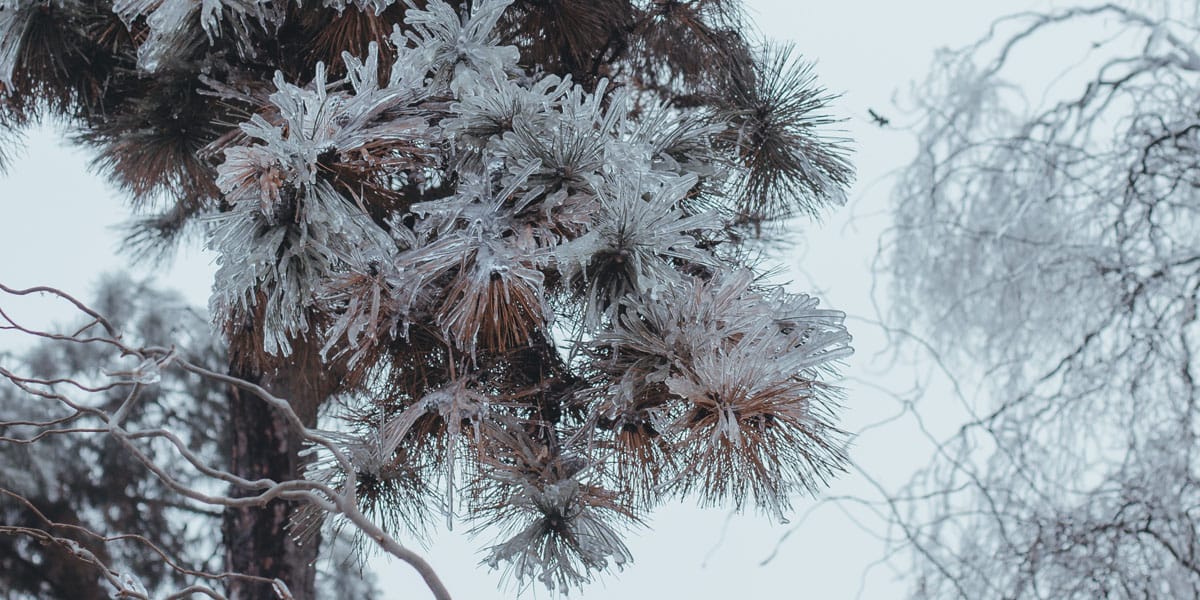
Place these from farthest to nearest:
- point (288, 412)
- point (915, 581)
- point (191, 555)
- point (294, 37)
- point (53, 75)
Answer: point (191, 555), point (915, 581), point (53, 75), point (294, 37), point (288, 412)

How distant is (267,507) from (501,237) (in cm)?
112

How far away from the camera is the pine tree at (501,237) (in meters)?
0.84

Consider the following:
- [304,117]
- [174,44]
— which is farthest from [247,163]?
[174,44]

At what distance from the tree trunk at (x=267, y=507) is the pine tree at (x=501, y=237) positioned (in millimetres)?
455

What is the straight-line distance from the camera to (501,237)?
2.83 feet

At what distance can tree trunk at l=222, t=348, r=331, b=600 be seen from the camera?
1716mm

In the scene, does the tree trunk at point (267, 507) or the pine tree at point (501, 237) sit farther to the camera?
the tree trunk at point (267, 507)

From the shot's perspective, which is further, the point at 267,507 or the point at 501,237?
the point at 267,507

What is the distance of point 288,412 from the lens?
0.72 m

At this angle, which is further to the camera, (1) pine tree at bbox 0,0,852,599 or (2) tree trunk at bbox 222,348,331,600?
(2) tree trunk at bbox 222,348,331,600

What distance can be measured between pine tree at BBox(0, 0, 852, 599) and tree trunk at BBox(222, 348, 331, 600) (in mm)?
455

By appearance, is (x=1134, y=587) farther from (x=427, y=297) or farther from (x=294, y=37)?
(x=294, y=37)

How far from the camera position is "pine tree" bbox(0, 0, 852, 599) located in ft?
2.74

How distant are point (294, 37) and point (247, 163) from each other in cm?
47
